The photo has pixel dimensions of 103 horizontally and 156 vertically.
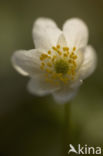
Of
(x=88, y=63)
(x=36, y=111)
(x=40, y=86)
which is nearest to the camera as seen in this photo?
(x=88, y=63)

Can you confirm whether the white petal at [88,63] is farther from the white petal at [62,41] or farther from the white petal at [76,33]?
the white petal at [62,41]

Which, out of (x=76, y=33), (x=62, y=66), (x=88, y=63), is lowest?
(x=88, y=63)

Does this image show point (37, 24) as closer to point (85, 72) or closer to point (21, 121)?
point (85, 72)

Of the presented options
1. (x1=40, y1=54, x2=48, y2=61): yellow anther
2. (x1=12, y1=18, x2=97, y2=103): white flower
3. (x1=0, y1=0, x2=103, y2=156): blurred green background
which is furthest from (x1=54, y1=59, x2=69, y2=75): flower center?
(x1=0, y1=0, x2=103, y2=156): blurred green background

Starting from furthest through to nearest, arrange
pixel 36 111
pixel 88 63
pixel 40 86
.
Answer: pixel 36 111
pixel 40 86
pixel 88 63

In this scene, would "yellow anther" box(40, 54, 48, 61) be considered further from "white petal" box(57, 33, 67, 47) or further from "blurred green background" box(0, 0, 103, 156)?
"blurred green background" box(0, 0, 103, 156)

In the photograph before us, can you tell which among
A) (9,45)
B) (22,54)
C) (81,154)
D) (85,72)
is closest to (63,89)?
(85,72)

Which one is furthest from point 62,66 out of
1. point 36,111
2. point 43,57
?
point 36,111

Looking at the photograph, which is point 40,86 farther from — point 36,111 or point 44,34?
point 36,111
